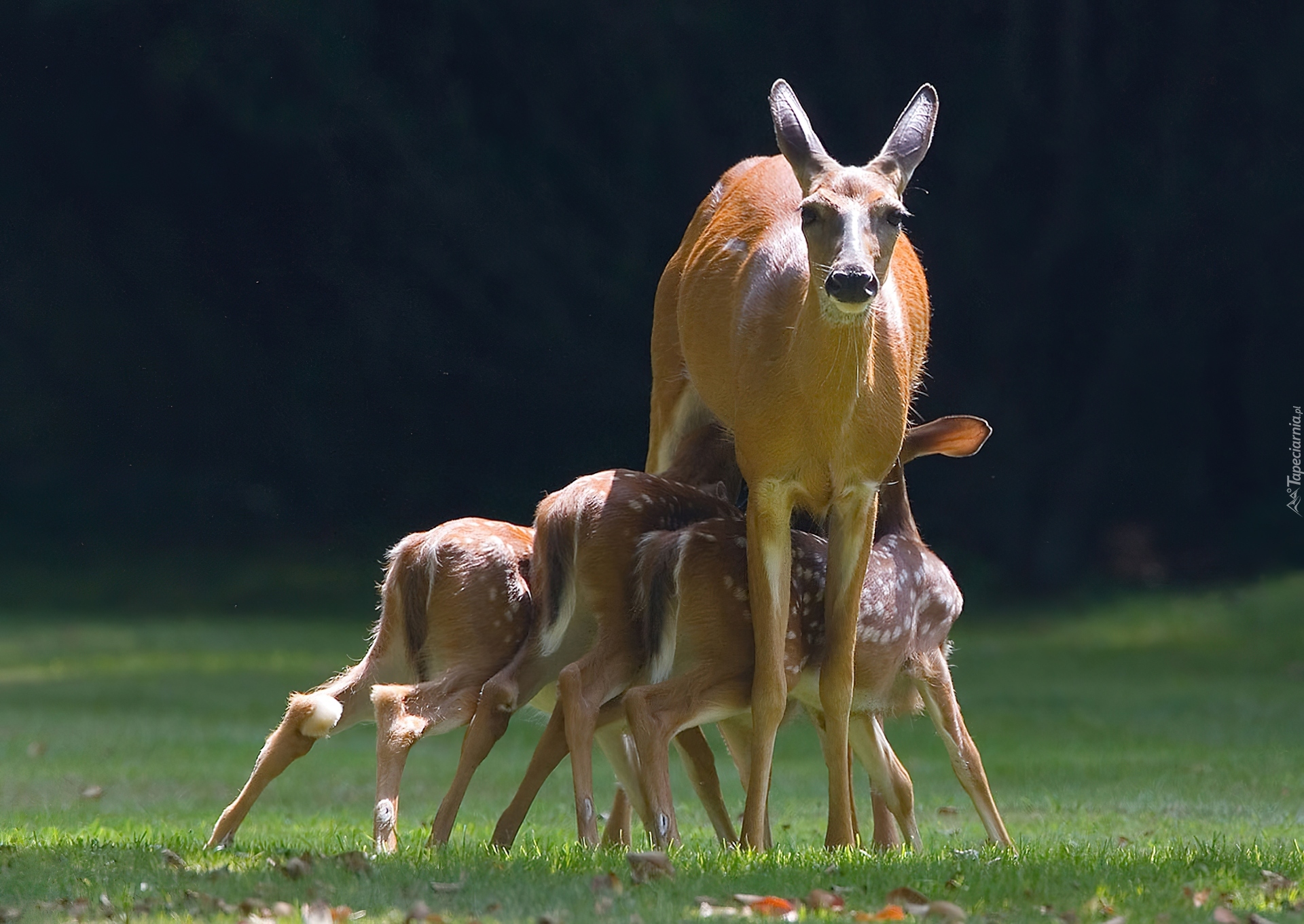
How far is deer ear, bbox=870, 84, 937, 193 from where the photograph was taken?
22.5 feet

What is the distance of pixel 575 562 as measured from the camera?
24.6 ft

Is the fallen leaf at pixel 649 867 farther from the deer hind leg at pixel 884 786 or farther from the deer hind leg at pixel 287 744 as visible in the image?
the deer hind leg at pixel 884 786

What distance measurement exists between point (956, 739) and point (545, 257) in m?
14.4

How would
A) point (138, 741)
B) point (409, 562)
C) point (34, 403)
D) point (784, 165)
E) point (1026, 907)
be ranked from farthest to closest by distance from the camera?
point (34, 403) → point (138, 741) → point (784, 165) → point (409, 562) → point (1026, 907)

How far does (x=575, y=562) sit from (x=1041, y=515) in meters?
12.9

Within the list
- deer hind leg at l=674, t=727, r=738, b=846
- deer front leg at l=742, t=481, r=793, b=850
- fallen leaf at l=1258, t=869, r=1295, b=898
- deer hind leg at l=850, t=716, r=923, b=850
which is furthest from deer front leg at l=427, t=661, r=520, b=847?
fallen leaf at l=1258, t=869, r=1295, b=898

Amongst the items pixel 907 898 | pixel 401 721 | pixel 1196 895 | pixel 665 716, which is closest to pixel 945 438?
pixel 665 716

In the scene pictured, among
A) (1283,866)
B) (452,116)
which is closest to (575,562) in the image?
(1283,866)

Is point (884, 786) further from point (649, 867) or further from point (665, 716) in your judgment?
point (649, 867)

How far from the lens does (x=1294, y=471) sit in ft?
59.1

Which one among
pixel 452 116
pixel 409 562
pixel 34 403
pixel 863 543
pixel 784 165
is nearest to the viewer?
pixel 863 543

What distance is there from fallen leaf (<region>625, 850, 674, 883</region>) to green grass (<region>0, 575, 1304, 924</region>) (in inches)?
1.8

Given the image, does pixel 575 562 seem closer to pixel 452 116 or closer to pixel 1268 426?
pixel 1268 426

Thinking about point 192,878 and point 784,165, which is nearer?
point 192,878
